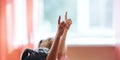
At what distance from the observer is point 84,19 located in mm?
3225

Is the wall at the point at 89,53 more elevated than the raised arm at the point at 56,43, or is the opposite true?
the raised arm at the point at 56,43

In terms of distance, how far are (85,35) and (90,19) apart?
9.7 inches

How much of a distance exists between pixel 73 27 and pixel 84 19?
0.20m

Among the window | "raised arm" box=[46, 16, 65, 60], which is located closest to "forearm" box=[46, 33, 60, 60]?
"raised arm" box=[46, 16, 65, 60]

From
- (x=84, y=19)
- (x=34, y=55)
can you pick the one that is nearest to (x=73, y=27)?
(x=84, y=19)

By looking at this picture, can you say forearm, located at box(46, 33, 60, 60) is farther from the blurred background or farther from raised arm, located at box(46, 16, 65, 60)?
the blurred background

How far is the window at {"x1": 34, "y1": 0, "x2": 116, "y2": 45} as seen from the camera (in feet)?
10.6

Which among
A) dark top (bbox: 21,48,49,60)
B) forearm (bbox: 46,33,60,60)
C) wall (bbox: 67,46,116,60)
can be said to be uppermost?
forearm (bbox: 46,33,60,60)

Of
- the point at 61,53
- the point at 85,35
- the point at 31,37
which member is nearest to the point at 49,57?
the point at 61,53

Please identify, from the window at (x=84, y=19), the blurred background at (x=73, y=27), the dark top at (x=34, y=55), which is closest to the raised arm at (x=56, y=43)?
the dark top at (x=34, y=55)

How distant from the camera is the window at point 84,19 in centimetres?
322

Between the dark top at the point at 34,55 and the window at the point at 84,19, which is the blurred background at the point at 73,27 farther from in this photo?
the dark top at the point at 34,55

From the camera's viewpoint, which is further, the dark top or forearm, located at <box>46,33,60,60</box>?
the dark top

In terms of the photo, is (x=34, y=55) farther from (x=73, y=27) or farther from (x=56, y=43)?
(x=73, y=27)
